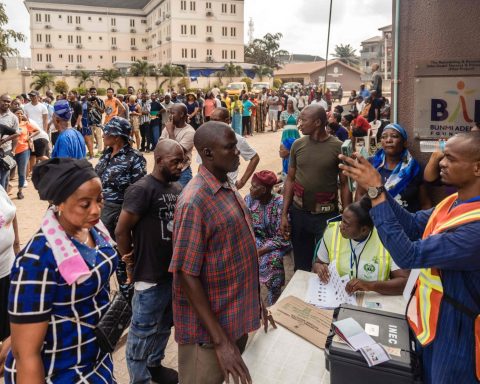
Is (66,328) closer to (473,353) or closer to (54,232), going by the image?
(54,232)

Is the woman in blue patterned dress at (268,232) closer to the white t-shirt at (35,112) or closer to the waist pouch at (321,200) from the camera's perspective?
the waist pouch at (321,200)

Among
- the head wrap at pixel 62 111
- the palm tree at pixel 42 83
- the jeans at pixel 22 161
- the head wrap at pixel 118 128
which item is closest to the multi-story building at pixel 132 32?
the palm tree at pixel 42 83

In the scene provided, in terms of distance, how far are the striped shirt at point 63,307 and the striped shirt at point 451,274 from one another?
1225 millimetres

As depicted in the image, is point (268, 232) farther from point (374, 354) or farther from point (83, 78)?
point (83, 78)

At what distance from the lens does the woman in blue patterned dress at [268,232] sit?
3947 mm

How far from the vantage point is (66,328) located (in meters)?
1.76

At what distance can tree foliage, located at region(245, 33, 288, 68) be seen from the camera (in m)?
73.1

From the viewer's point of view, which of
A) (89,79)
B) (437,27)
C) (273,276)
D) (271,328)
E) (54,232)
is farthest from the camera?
(89,79)

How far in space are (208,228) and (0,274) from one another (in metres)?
1.59

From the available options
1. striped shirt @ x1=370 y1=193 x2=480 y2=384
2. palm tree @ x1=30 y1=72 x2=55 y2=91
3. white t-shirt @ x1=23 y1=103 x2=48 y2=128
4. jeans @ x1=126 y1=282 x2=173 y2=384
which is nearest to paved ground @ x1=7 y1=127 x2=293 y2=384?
jeans @ x1=126 y1=282 x2=173 y2=384

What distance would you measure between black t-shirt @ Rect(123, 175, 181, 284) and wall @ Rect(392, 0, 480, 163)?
2310 mm

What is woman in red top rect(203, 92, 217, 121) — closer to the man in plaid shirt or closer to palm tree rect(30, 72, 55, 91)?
the man in plaid shirt

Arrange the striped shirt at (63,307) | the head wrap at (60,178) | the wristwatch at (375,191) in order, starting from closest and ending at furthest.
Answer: the striped shirt at (63,307) < the head wrap at (60,178) < the wristwatch at (375,191)

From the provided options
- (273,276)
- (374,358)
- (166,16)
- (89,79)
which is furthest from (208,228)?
(166,16)
